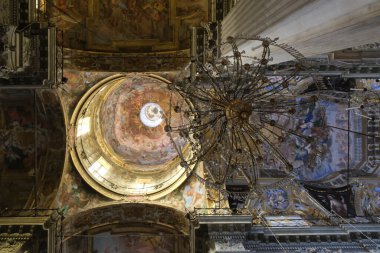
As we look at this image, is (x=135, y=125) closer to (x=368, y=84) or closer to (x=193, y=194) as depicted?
(x=193, y=194)

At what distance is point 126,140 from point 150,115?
1.39m

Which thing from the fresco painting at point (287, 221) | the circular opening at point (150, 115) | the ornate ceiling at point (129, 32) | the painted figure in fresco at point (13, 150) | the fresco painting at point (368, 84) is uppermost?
the ornate ceiling at point (129, 32)

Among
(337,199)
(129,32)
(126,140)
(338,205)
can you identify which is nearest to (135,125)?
(126,140)

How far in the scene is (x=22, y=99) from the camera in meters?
11.0

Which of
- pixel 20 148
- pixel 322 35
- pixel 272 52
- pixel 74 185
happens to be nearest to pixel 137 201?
pixel 74 185

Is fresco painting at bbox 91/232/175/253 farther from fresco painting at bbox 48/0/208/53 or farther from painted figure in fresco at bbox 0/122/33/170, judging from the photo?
fresco painting at bbox 48/0/208/53

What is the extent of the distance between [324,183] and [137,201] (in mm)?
5543

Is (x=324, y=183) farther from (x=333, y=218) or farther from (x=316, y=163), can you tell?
(x=333, y=218)

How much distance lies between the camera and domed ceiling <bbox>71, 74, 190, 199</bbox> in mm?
12312

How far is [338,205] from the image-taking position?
37.4 ft

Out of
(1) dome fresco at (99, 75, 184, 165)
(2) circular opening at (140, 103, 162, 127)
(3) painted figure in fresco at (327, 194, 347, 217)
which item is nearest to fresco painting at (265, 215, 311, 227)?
(3) painted figure in fresco at (327, 194, 347, 217)

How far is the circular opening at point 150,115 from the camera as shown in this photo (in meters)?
15.7

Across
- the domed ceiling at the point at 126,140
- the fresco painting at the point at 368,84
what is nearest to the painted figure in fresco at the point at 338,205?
the fresco painting at the point at 368,84

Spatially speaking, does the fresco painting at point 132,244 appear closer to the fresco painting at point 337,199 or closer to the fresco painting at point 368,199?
the fresco painting at point 337,199
